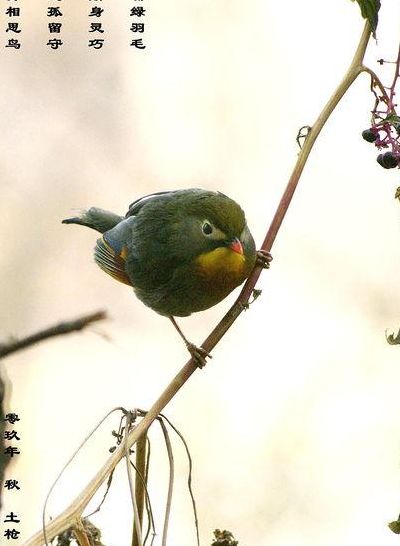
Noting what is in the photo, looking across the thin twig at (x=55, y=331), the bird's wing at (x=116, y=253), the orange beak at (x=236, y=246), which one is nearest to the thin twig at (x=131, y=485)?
the thin twig at (x=55, y=331)

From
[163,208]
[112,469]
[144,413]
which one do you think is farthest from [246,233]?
[112,469]

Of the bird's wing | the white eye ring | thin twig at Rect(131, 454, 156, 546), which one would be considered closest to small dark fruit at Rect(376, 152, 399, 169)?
thin twig at Rect(131, 454, 156, 546)

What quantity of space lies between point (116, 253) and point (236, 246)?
2.07 feet

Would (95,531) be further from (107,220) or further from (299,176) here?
(107,220)

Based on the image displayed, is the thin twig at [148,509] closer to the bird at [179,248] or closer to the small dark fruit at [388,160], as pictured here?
the small dark fruit at [388,160]

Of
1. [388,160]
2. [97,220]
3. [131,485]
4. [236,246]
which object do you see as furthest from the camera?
[97,220]

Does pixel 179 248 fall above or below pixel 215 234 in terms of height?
above

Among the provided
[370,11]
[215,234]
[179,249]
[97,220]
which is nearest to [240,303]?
[370,11]

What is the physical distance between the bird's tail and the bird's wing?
0.42 feet

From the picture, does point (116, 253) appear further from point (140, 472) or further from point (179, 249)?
point (140, 472)

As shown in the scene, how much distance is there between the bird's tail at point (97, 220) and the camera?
3293mm

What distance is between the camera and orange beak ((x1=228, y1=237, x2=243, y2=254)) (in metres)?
2.59

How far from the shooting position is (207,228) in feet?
9.12

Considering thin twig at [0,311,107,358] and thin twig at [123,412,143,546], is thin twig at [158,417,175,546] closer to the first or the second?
thin twig at [123,412,143,546]
